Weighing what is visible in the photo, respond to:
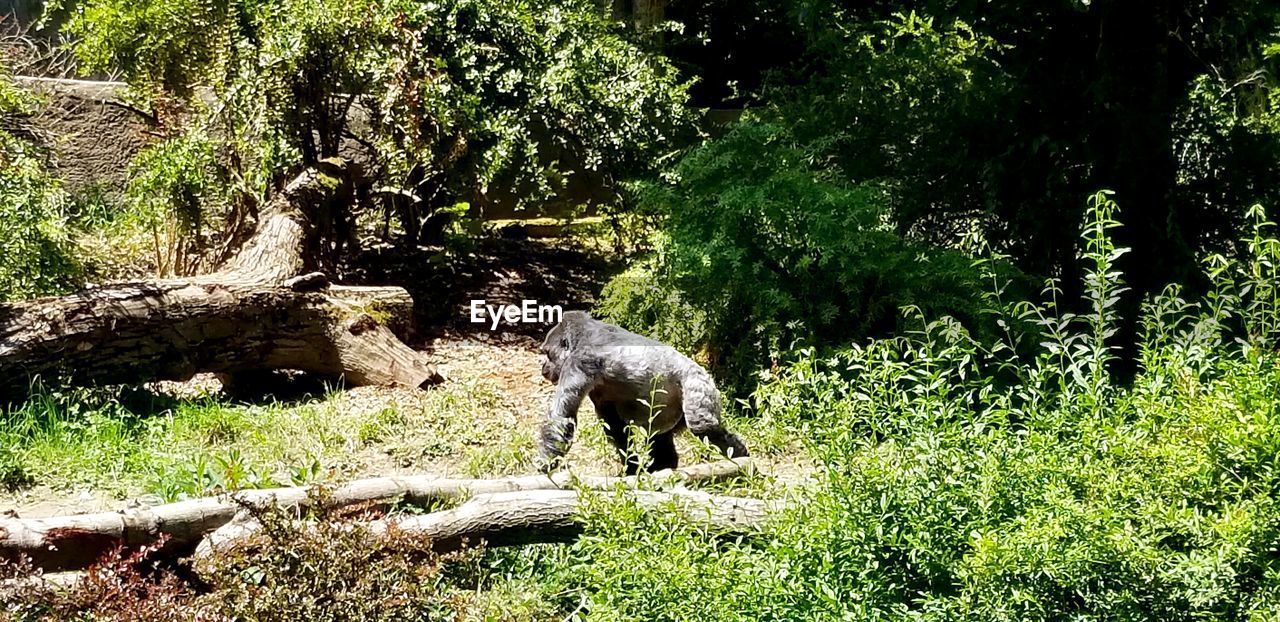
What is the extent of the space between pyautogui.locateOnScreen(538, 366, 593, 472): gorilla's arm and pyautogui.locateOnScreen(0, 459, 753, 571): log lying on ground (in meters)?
0.44

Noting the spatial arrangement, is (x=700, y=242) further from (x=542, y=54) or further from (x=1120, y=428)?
(x=1120, y=428)

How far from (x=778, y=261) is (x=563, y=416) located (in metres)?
2.20

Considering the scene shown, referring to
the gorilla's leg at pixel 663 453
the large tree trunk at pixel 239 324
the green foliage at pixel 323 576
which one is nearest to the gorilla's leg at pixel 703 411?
the gorilla's leg at pixel 663 453

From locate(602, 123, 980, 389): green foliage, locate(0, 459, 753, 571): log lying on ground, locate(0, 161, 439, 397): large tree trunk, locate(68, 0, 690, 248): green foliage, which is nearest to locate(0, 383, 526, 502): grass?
locate(0, 161, 439, 397): large tree trunk

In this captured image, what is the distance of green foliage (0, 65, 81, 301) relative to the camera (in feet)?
22.2

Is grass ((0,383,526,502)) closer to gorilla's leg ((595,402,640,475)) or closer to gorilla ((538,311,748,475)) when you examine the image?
gorilla's leg ((595,402,640,475))

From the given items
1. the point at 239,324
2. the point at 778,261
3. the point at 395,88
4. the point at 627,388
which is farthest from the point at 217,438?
the point at 778,261

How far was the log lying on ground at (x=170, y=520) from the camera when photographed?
169 inches

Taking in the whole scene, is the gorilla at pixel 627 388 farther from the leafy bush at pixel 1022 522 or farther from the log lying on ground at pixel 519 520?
the leafy bush at pixel 1022 522

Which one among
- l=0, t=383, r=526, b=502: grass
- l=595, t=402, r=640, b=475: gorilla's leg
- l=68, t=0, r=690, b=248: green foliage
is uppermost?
l=68, t=0, r=690, b=248: green foliage

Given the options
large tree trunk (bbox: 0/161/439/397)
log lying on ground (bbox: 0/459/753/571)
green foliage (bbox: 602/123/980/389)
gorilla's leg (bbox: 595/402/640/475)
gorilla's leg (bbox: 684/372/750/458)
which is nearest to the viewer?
log lying on ground (bbox: 0/459/753/571)

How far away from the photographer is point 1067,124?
825cm

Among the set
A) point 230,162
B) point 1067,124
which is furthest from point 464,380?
point 1067,124

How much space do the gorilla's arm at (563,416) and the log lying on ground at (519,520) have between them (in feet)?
2.11
